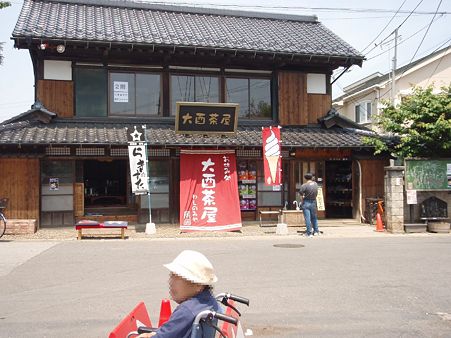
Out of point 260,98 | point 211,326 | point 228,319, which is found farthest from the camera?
point 260,98

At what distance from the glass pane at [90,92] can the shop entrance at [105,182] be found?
3.86 m

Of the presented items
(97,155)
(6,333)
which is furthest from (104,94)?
(6,333)

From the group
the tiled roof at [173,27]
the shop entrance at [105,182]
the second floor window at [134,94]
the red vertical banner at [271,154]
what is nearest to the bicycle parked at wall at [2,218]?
the second floor window at [134,94]

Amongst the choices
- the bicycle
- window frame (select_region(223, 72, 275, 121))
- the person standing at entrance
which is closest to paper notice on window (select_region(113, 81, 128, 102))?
window frame (select_region(223, 72, 275, 121))

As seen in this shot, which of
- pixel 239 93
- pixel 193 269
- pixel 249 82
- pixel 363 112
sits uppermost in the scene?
pixel 363 112

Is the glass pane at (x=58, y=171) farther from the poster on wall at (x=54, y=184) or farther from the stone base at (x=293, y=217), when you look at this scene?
the stone base at (x=293, y=217)

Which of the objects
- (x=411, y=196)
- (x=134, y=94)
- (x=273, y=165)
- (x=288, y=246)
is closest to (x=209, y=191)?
(x=273, y=165)

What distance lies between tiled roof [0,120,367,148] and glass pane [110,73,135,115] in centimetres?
59

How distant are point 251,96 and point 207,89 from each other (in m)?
1.73

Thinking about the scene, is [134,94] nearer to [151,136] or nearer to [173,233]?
[151,136]

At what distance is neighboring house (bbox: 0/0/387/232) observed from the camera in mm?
14695

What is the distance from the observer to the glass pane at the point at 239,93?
1712 centimetres

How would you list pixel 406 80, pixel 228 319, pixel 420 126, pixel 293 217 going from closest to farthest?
1. pixel 228 319
2. pixel 420 126
3. pixel 293 217
4. pixel 406 80

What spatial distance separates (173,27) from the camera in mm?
17641
